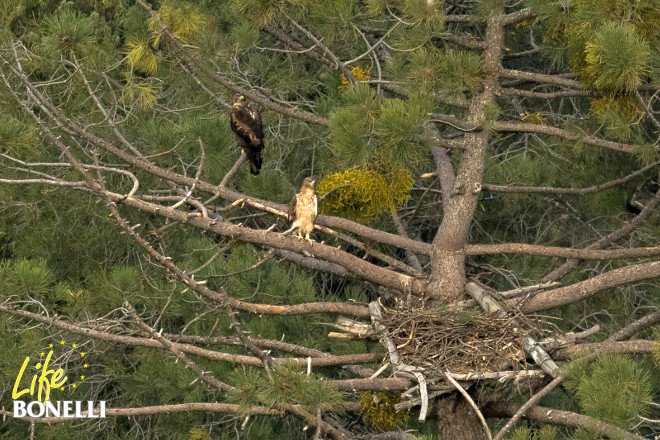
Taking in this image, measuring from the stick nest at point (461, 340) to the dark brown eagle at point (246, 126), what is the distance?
6.24 ft

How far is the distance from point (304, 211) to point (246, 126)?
1119 mm

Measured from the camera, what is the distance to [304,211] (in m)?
7.48

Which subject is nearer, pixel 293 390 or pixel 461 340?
pixel 293 390

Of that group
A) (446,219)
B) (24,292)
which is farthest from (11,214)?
(446,219)

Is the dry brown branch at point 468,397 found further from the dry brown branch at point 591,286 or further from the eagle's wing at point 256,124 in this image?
the eagle's wing at point 256,124

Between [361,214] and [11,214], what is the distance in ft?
14.5

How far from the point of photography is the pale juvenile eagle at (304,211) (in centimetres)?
734

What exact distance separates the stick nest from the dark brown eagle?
190 cm

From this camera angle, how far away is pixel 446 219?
7.48 m

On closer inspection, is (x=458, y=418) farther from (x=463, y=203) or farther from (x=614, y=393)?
(x=614, y=393)

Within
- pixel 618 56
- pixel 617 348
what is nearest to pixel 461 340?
pixel 617 348

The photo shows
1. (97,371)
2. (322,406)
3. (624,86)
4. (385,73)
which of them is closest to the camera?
(322,406)

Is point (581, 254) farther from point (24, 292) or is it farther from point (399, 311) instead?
point (24, 292)

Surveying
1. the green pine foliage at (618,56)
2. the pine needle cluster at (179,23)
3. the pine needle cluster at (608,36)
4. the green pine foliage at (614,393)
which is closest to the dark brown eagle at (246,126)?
the pine needle cluster at (179,23)
